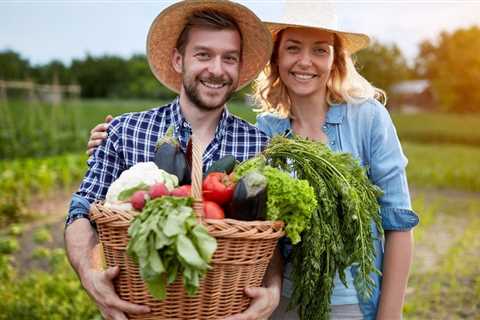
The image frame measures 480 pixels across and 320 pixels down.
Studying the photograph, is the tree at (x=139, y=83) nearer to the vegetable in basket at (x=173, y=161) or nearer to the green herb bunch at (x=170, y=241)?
the vegetable in basket at (x=173, y=161)

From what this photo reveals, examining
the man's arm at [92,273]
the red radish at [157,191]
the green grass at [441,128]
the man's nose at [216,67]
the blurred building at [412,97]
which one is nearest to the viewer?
the red radish at [157,191]

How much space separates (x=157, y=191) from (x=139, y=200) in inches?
2.6

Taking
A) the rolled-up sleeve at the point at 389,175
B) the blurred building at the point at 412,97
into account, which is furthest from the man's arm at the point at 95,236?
the blurred building at the point at 412,97

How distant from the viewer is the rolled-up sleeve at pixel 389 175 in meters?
3.13

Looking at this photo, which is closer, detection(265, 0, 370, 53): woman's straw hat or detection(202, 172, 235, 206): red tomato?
detection(202, 172, 235, 206): red tomato

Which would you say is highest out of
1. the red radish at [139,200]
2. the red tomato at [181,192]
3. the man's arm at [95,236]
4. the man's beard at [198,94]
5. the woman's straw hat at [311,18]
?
the woman's straw hat at [311,18]

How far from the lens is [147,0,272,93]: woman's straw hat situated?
296cm

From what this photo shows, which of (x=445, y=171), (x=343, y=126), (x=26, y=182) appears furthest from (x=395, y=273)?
(x=445, y=171)

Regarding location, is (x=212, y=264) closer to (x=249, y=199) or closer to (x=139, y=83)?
(x=249, y=199)

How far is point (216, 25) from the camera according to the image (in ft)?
9.55

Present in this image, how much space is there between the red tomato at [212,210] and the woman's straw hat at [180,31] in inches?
40.6

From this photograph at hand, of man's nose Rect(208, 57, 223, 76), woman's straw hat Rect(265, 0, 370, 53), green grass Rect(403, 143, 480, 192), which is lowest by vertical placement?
green grass Rect(403, 143, 480, 192)

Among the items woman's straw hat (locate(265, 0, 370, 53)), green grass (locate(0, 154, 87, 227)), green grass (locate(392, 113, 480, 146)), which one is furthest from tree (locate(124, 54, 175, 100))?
woman's straw hat (locate(265, 0, 370, 53))

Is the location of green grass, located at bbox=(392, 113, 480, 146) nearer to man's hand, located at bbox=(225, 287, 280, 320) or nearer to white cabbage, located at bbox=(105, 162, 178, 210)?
man's hand, located at bbox=(225, 287, 280, 320)
